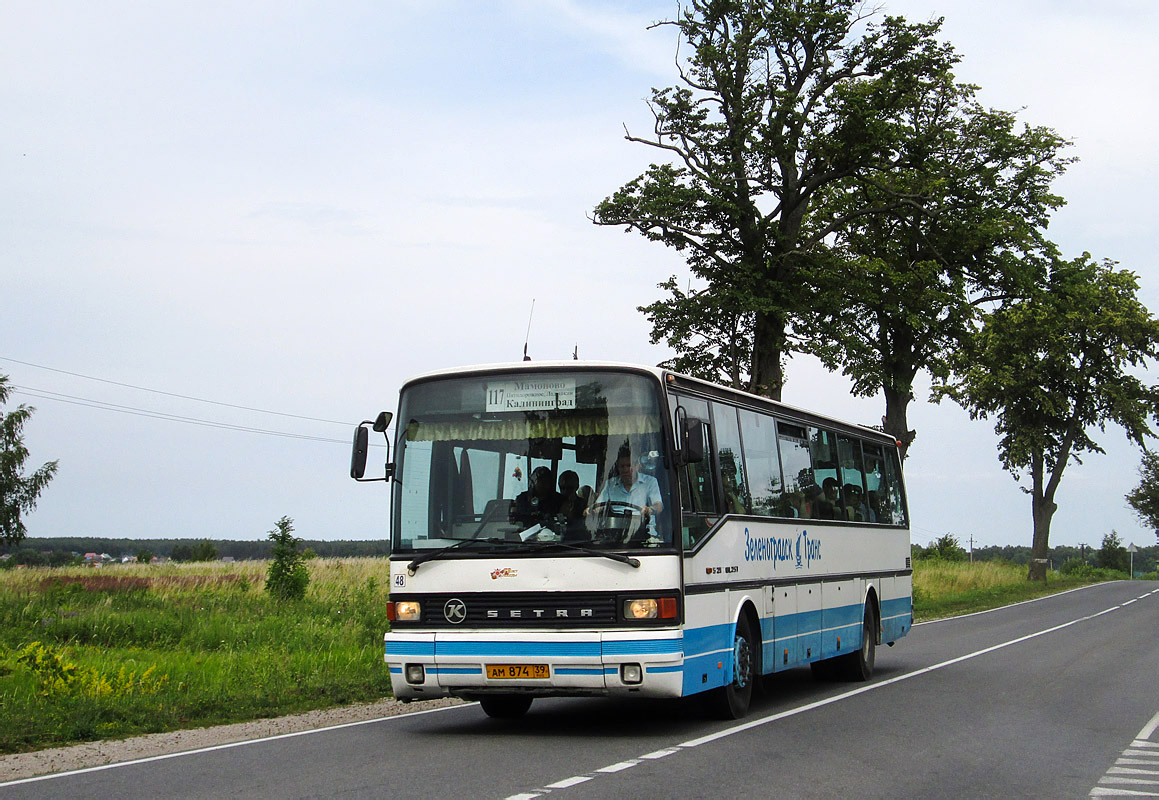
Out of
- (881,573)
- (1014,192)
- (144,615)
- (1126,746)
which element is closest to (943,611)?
(1014,192)

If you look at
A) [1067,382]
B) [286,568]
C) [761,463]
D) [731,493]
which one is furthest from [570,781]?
[1067,382]

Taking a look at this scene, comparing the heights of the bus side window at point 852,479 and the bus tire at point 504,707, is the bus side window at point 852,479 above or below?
above

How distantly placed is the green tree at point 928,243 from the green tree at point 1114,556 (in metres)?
58.1

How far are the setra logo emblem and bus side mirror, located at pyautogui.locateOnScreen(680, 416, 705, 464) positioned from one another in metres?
2.24

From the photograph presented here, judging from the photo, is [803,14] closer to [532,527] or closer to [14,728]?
[532,527]

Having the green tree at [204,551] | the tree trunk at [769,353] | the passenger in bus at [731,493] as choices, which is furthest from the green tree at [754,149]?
the green tree at [204,551]

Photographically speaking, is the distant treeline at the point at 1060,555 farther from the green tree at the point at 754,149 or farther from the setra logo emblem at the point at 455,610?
the setra logo emblem at the point at 455,610

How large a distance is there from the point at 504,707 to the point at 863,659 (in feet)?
20.2

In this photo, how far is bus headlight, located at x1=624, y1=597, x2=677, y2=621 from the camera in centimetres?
1059

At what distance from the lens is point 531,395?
11297 mm

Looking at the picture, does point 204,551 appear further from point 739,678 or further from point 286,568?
point 739,678

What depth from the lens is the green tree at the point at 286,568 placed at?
27359mm

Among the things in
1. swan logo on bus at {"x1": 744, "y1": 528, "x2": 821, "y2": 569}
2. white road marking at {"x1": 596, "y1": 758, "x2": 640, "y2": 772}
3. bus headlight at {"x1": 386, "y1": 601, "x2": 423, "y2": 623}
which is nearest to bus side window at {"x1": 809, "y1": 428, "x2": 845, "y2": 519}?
swan logo on bus at {"x1": 744, "y1": 528, "x2": 821, "y2": 569}

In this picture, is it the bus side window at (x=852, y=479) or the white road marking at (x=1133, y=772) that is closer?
the white road marking at (x=1133, y=772)
